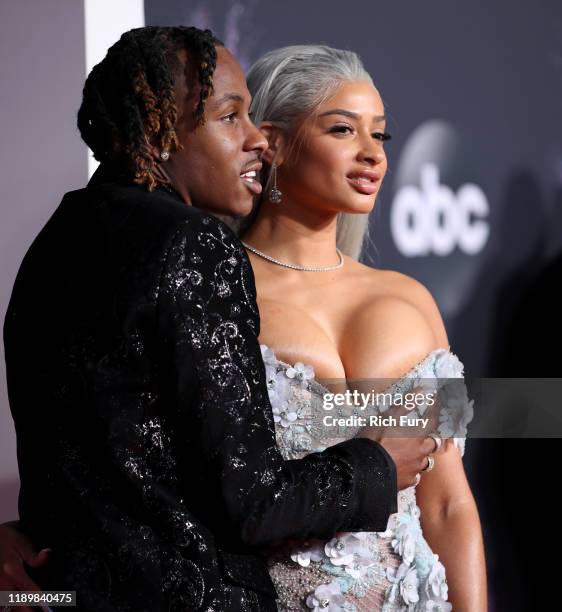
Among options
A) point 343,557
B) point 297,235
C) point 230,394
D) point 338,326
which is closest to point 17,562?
point 230,394

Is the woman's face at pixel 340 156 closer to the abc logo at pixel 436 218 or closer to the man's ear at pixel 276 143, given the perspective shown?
the man's ear at pixel 276 143

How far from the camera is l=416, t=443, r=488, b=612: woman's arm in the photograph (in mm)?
1910

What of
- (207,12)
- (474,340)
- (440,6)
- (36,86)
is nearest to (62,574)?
(36,86)

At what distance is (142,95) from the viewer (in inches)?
51.9

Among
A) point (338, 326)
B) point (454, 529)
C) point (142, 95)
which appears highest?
point (142, 95)

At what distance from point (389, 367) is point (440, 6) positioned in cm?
177

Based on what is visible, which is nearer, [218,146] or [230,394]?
[230,394]

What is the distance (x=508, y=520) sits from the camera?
11.1 feet

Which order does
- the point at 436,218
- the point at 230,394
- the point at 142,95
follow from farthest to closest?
the point at 436,218 → the point at 142,95 → the point at 230,394

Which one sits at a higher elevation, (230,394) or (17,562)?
(230,394)

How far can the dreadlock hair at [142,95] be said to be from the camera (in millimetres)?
1318

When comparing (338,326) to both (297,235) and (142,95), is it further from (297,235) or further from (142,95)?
(142,95)

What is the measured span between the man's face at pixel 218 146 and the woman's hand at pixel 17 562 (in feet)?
1.82

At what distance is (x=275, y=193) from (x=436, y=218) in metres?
1.29
